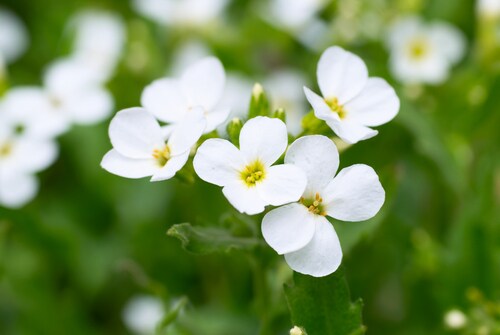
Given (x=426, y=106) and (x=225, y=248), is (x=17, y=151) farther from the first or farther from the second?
(x=426, y=106)

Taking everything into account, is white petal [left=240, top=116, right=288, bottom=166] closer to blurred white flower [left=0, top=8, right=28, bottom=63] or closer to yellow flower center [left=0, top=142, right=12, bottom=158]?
yellow flower center [left=0, top=142, right=12, bottom=158]

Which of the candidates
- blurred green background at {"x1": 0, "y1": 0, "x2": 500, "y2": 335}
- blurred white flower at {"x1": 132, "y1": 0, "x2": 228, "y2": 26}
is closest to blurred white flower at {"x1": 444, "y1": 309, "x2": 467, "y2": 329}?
blurred green background at {"x1": 0, "y1": 0, "x2": 500, "y2": 335}

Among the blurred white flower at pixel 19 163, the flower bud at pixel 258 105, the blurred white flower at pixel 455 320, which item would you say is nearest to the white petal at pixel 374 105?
the flower bud at pixel 258 105

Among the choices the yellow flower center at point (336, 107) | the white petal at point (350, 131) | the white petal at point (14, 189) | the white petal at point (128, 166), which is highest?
the white petal at point (350, 131)

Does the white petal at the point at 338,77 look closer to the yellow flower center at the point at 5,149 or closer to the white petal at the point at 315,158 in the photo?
the white petal at the point at 315,158

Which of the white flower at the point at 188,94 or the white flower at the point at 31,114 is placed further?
the white flower at the point at 31,114

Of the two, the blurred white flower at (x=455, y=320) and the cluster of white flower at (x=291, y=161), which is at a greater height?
the cluster of white flower at (x=291, y=161)

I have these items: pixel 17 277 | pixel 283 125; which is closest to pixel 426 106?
pixel 283 125

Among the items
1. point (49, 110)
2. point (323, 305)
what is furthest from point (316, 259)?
point (49, 110)
